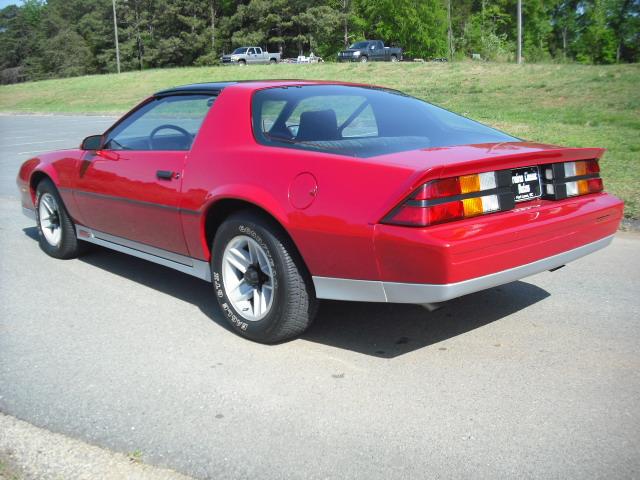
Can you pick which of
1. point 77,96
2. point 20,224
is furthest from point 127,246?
point 77,96

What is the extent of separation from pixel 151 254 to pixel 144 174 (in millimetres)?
549

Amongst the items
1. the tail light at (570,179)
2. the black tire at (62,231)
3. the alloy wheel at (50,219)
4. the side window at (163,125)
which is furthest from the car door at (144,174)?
the tail light at (570,179)

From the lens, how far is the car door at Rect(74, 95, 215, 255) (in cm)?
431

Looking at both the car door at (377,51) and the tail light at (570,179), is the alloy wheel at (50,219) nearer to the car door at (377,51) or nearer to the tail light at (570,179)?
the tail light at (570,179)

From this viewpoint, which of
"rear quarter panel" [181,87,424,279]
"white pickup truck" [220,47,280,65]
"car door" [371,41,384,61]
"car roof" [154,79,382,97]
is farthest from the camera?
"white pickup truck" [220,47,280,65]

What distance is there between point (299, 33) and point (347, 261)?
79.5m

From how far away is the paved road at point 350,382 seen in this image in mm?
2672

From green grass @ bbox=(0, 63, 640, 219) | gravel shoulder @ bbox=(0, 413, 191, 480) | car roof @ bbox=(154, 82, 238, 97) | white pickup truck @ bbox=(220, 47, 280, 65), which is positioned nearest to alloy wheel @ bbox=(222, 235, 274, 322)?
car roof @ bbox=(154, 82, 238, 97)

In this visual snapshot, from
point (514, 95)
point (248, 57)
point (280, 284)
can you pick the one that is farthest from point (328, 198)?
point (248, 57)

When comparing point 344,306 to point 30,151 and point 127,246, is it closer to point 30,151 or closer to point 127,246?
point 127,246

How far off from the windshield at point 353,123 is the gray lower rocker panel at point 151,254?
37.0 inches

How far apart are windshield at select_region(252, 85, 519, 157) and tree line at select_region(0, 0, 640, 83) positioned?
64.6 metres

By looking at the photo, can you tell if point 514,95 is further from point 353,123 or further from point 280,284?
point 280,284

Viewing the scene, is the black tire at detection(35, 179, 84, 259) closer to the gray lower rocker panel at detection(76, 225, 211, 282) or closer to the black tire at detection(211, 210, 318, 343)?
the gray lower rocker panel at detection(76, 225, 211, 282)
